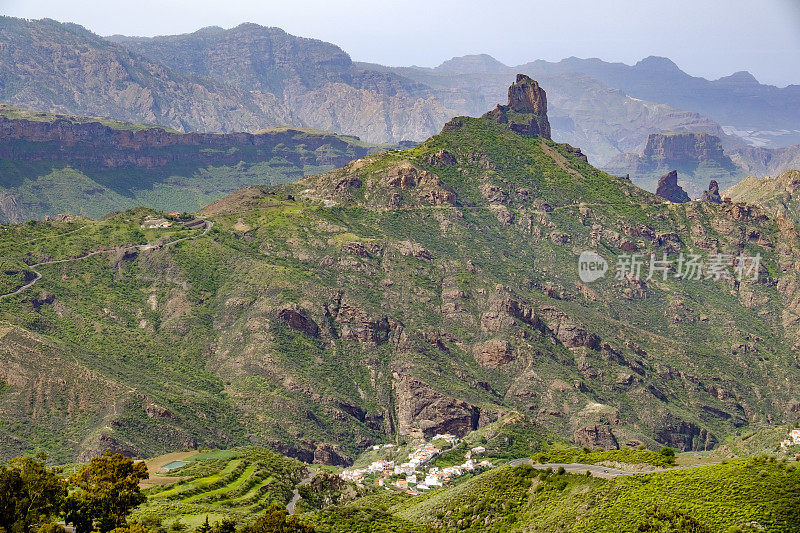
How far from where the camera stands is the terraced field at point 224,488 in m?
116

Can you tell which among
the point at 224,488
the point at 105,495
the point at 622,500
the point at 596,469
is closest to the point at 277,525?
the point at 105,495

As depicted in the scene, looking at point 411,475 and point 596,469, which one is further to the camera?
point 411,475

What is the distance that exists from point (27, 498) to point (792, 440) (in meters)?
142

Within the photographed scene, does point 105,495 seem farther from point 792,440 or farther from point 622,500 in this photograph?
point 792,440

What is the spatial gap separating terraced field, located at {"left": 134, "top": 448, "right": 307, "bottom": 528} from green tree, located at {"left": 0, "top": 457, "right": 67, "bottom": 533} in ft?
38.0

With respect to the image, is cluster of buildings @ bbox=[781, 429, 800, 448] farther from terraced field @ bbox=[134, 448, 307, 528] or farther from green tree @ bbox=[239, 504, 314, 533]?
green tree @ bbox=[239, 504, 314, 533]

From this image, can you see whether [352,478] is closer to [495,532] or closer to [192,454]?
[192,454]

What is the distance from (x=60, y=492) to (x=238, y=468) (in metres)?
42.9

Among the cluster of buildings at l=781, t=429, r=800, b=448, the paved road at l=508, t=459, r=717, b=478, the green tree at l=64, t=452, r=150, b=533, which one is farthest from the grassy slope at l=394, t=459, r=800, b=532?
the cluster of buildings at l=781, t=429, r=800, b=448

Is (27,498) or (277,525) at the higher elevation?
(277,525)

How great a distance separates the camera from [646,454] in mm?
124125

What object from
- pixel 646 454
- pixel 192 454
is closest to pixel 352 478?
pixel 192 454

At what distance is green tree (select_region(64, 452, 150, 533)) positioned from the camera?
330 ft

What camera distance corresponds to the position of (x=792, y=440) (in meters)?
177
